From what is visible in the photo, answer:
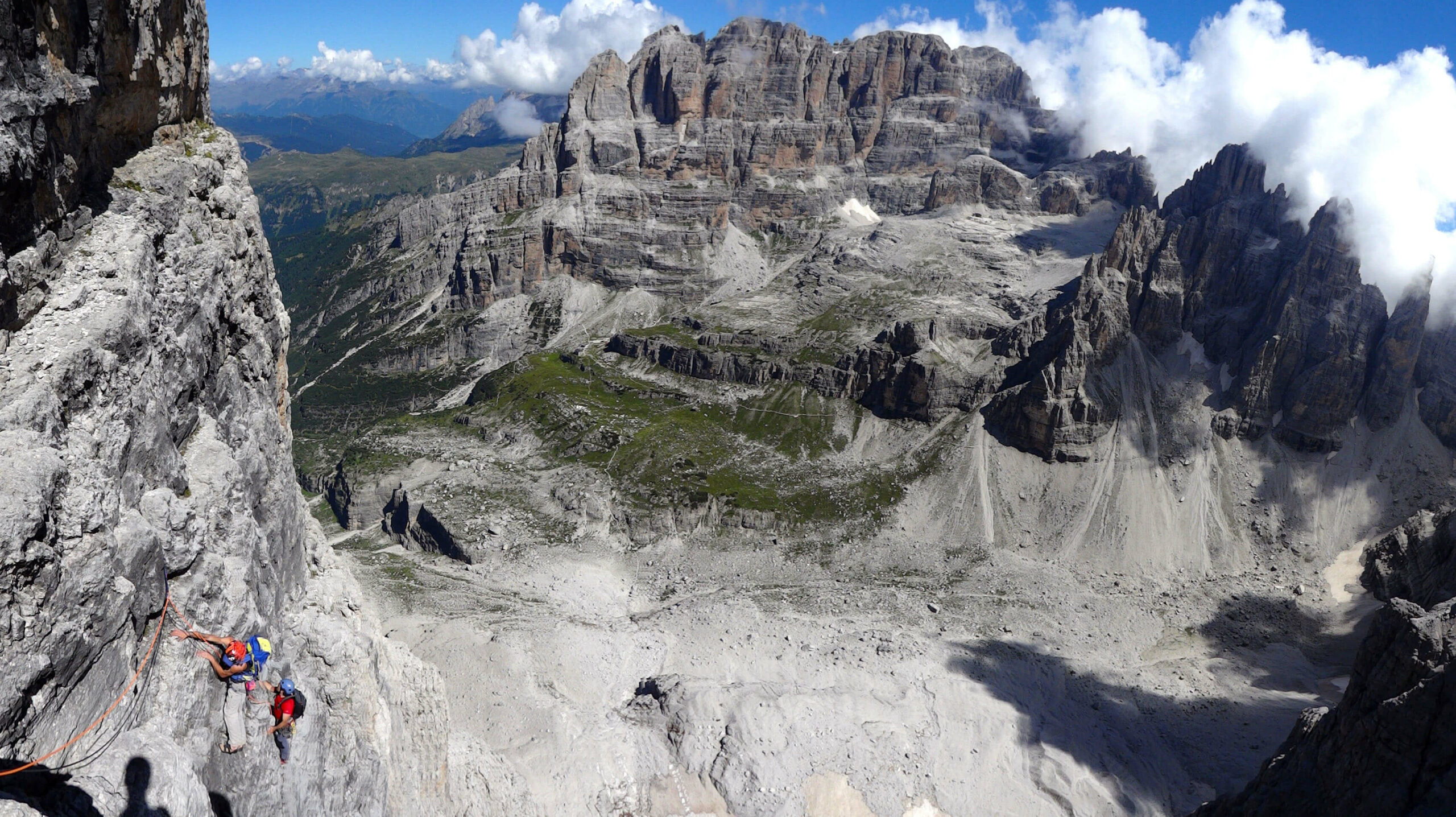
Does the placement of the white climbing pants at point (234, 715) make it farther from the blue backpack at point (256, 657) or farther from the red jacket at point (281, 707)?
the red jacket at point (281, 707)

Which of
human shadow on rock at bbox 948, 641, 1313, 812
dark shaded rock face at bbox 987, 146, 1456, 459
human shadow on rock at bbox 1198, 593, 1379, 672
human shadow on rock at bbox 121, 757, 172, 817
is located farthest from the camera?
dark shaded rock face at bbox 987, 146, 1456, 459

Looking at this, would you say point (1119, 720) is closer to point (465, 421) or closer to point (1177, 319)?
point (1177, 319)

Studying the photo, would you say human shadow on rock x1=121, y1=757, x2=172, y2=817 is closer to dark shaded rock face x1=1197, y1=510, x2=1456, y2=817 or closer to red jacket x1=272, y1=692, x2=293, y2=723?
red jacket x1=272, y1=692, x2=293, y2=723

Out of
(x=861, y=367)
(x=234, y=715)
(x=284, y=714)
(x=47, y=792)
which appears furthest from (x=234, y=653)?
(x=861, y=367)

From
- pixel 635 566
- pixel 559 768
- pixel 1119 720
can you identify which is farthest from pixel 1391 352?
pixel 559 768

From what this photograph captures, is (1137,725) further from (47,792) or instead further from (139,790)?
(47,792)

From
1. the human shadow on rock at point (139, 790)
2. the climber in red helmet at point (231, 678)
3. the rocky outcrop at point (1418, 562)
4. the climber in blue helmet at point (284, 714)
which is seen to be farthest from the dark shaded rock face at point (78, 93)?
the rocky outcrop at point (1418, 562)

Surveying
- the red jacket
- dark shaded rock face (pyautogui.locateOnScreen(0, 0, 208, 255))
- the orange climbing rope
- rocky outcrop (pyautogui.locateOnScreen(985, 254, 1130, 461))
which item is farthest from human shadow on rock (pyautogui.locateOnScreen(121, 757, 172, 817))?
rocky outcrop (pyautogui.locateOnScreen(985, 254, 1130, 461))
